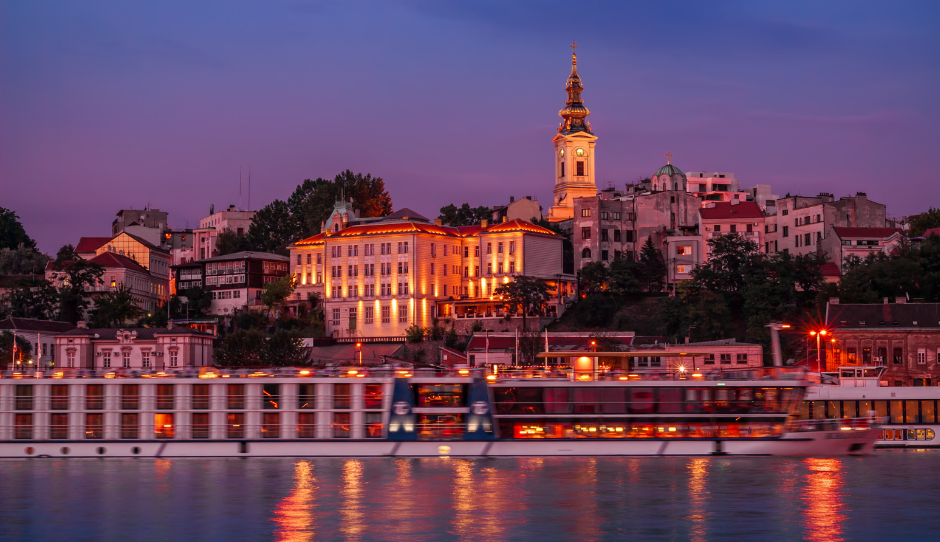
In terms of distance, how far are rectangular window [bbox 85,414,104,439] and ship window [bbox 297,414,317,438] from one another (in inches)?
Answer: 342

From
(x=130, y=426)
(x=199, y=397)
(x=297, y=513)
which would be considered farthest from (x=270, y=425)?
(x=297, y=513)

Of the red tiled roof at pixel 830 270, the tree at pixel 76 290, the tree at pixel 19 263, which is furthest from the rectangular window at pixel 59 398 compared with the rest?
the tree at pixel 19 263

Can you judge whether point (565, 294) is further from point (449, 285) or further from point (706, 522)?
point (706, 522)

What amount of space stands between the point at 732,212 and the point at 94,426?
9652 cm

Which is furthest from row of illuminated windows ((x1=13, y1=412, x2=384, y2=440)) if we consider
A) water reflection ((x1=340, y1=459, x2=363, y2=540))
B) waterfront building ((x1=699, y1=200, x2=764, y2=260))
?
waterfront building ((x1=699, y1=200, x2=764, y2=260))

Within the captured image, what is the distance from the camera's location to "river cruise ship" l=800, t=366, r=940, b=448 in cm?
6375

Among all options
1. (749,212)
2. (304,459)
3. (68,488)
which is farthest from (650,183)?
(68,488)

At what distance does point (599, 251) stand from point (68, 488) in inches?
3794

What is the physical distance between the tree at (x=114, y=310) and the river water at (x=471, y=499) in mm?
81261

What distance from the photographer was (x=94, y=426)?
54.8 meters

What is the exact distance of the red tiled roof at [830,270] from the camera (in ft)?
399

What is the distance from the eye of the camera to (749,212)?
138750 mm

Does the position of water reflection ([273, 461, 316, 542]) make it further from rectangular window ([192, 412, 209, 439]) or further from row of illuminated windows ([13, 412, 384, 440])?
rectangular window ([192, 412, 209, 439])

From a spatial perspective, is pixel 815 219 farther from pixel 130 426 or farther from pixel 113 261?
pixel 130 426
